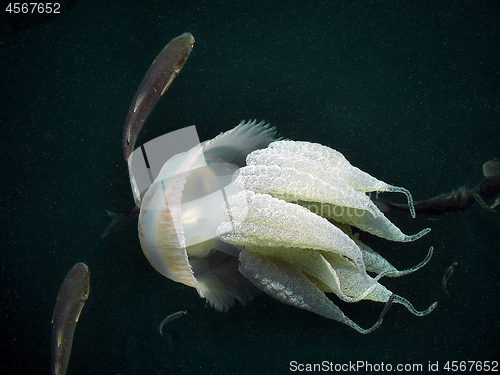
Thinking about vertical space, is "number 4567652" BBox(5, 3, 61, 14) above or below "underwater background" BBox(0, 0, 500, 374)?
above

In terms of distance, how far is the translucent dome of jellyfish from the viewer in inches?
30.4

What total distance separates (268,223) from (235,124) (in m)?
0.37

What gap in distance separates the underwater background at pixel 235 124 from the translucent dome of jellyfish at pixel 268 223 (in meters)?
0.16

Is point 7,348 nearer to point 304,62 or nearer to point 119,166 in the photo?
point 119,166

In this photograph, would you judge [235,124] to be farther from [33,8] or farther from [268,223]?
[33,8]

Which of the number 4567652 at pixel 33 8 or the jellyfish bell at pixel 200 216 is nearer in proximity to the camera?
the jellyfish bell at pixel 200 216

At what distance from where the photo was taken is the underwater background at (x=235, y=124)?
1016 mm

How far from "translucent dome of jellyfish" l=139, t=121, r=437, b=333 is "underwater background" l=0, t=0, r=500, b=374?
157 millimetres

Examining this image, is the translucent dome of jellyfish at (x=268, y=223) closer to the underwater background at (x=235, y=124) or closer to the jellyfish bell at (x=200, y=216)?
the jellyfish bell at (x=200, y=216)

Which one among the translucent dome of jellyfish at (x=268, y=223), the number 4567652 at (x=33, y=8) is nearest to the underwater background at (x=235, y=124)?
the number 4567652 at (x=33, y=8)

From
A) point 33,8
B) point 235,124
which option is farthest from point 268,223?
point 33,8

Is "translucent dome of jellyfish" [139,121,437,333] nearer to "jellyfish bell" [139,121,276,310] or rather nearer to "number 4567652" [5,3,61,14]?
"jellyfish bell" [139,121,276,310]

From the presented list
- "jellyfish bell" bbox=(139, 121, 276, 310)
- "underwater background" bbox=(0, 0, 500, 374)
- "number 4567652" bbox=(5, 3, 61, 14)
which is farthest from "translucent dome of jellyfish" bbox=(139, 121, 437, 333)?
"number 4567652" bbox=(5, 3, 61, 14)

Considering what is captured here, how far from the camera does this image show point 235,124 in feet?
3.32
